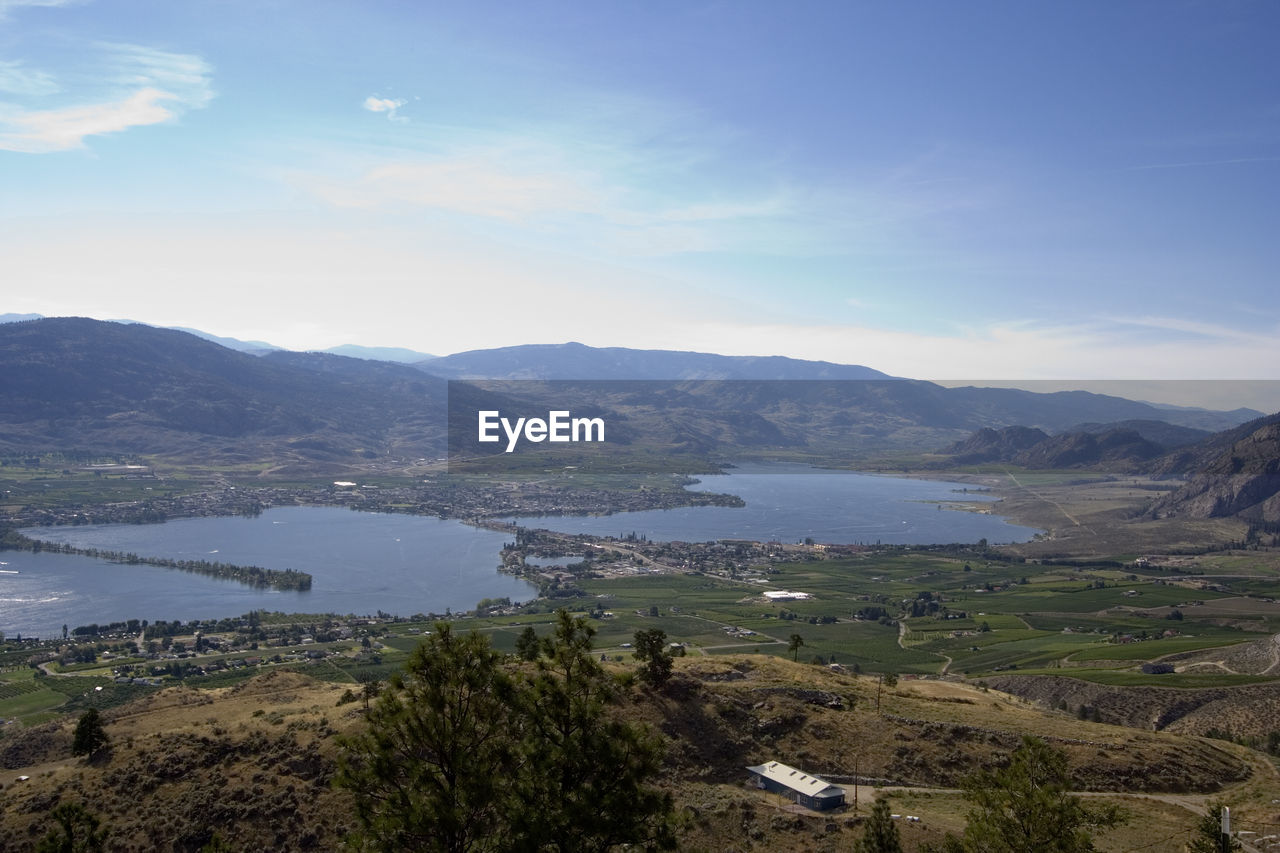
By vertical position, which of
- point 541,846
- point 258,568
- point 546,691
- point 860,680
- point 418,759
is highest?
point 546,691

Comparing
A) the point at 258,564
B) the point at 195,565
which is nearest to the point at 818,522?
the point at 258,564

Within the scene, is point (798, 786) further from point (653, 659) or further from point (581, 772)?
point (581, 772)

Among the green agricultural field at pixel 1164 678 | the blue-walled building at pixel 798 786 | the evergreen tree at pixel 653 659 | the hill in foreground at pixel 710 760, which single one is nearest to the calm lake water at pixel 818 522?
the green agricultural field at pixel 1164 678

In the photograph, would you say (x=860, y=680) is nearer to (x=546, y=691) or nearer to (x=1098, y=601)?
(x=546, y=691)

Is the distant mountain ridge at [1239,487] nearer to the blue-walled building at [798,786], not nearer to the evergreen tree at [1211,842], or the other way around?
the blue-walled building at [798,786]

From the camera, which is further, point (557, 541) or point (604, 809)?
point (557, 541)

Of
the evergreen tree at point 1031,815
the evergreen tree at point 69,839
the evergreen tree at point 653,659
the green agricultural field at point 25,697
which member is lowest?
the green agricultural field at point 25,697

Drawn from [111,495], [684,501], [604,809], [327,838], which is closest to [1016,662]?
[327,838]

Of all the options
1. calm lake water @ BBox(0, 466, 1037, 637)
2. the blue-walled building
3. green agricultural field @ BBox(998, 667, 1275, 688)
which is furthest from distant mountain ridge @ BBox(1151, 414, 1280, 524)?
the blue-walled building
